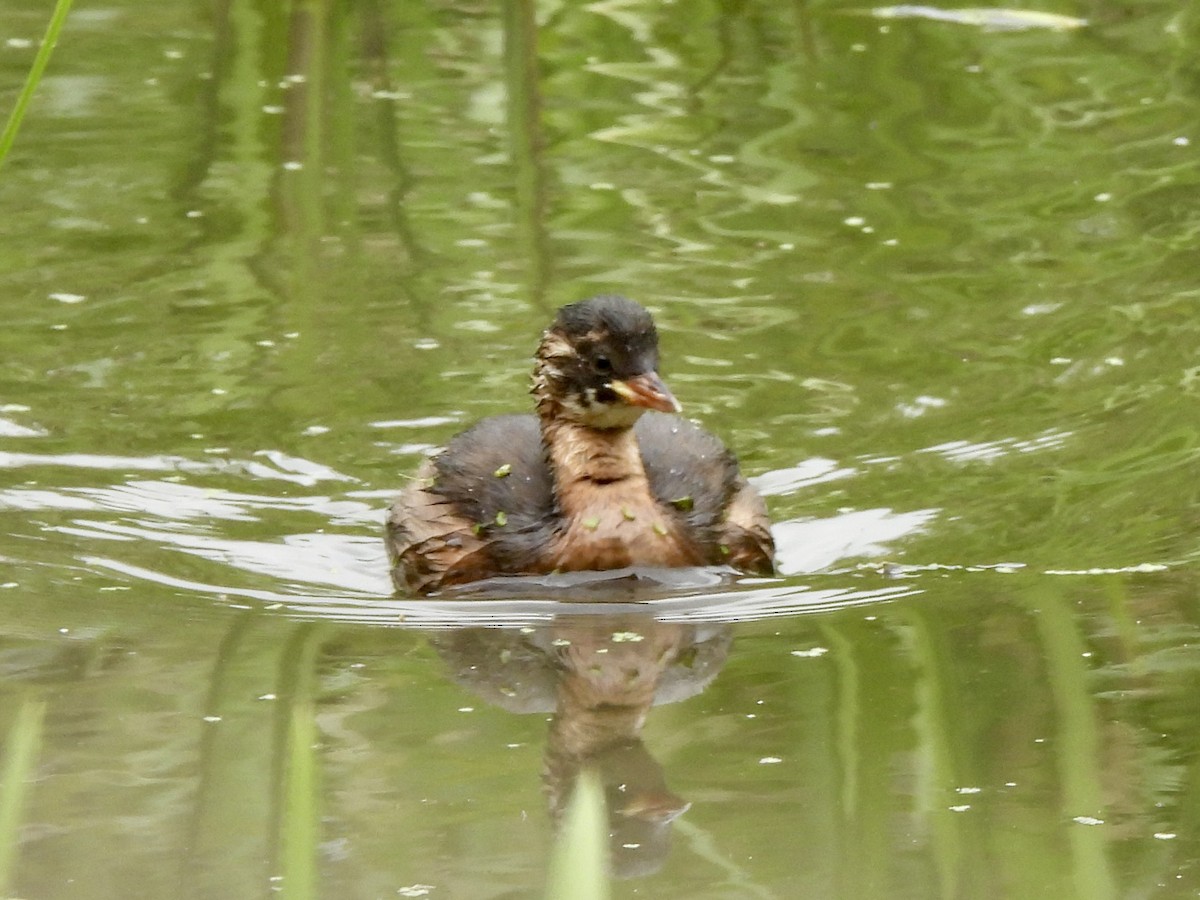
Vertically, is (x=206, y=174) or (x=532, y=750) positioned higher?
(x=206, y=174)

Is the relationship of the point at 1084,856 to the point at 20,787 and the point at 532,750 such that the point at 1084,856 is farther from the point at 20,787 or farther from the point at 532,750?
the point at 532,750

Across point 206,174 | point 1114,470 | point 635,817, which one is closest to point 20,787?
point 635,817

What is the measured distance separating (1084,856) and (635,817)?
265cm

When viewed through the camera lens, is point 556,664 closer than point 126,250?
Yes

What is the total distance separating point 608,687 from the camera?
611 cm

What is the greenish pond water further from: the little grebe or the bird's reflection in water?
the little grebe

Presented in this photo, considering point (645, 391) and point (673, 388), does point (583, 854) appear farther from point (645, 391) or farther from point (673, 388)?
point (673, 388)

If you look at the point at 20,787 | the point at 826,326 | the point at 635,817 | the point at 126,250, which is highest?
the point at 126,250

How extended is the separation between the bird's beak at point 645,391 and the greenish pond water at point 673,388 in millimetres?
623

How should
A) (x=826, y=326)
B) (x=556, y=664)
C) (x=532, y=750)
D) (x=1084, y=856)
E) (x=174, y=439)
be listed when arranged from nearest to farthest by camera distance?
(x=1084, y=856) < (x=532, y=750) < (x=556, y=664) < (x=174, y=439) < (x=826, y=326)

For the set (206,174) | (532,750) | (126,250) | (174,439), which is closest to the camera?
(532,750)

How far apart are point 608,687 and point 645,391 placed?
Answer: 128cm

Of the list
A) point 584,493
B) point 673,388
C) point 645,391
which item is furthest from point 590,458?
point 673,388

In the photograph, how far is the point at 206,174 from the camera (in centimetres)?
1166
